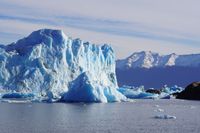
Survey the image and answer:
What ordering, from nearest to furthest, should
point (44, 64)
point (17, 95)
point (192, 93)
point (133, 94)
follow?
point (17, 95) < point (44, 64) < point (133, 94) < point (192, 93)

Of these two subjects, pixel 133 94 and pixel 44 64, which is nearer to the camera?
pixel 44 64

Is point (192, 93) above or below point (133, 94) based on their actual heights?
above

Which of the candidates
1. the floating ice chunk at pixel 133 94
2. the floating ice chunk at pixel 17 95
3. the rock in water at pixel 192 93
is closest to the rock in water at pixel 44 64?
the floating ice chunk at pixel 17 95

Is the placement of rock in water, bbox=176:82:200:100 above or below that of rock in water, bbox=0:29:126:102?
below

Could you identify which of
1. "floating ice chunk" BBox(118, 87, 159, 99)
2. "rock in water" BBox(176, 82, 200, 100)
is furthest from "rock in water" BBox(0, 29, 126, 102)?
"rock in water" BBox(176, 82, 200, 100)

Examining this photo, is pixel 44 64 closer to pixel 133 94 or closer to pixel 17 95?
pixel 17 95

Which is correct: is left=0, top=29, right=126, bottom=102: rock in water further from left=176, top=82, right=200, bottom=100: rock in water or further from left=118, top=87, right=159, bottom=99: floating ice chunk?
left=176, top=82, right=200, bottom=100: rock in water

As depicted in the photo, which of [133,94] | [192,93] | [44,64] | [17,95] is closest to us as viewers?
[17,95]

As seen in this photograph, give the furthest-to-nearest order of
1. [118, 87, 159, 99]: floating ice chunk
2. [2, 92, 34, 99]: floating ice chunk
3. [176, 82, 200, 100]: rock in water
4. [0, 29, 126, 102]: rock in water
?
1. [176, 82, 200, 100]: rock in water
2. [118, 87, 159, 99]: floating ice chunk
3. [0, 29, 126, 102]: rock in water
4. [2, 92, 34, 99]: floating ice chunk

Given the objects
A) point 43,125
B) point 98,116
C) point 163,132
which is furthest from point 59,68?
point 163,132

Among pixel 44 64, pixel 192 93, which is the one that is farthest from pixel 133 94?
pixel 44 64

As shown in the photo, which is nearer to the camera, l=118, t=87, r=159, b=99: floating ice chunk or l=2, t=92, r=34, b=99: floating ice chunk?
l=2, t=92, r=34, b=99: floating ice chunk

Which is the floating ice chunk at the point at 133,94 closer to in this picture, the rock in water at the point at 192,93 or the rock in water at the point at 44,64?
the rock in water at the point at 44,64

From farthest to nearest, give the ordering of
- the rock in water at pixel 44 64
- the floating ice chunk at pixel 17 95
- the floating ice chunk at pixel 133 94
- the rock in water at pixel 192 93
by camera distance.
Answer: the rock in water at pixel 192 93 < the floating ice chunk at pixel 133 94 < the rock in water at pixel 44 64 < the floating ice chunk at pixel 17 95
